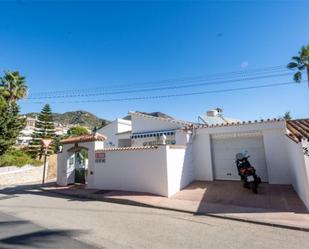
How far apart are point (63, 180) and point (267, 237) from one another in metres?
15.2

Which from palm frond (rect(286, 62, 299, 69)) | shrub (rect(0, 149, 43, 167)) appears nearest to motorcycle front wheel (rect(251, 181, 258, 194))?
palm frond (rect(286, 62, 299, 69))

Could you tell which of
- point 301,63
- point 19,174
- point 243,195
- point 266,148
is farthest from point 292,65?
point 19,174

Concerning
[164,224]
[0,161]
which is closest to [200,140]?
[164,224]

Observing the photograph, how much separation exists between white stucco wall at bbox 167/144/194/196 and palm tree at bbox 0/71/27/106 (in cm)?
3004

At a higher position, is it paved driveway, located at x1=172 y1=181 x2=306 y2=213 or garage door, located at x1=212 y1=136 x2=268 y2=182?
garage door, located at x1=212 y1=136 x2=268 y2=182

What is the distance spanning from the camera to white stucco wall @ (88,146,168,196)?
1127cm

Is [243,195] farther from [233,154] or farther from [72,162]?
[72,162]

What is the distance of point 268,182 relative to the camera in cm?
1193

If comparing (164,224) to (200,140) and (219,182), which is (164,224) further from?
(200,140)

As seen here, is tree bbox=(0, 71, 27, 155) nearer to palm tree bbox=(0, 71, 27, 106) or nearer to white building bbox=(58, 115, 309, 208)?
palm tree bbox=(0, 71, 27, 106)

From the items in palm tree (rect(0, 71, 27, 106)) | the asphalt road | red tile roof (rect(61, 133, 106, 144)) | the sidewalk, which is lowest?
the asphalt road

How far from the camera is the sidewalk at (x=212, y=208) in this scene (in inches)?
264

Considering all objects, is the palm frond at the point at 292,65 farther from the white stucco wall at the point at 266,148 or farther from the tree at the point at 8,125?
the tree at the point at 8,125

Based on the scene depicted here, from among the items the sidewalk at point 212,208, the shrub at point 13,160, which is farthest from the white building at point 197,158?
the shrub at point 13,160
